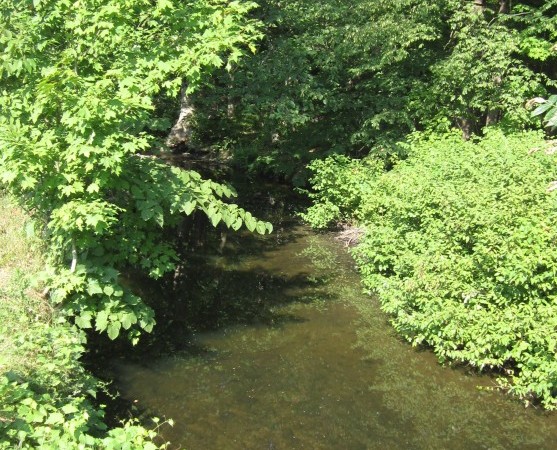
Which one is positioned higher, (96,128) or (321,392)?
(96,128)

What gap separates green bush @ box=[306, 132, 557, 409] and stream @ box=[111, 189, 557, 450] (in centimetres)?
47

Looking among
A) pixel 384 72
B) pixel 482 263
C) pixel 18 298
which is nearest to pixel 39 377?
pixel 18 298

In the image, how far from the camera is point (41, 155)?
5.77 meters

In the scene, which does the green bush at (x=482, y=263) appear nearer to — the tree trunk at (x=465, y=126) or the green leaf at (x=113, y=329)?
the green leaf at (x=113, y=329)

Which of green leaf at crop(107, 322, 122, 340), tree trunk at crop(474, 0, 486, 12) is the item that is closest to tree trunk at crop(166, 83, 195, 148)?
tree trunk at crop(474, 0, 486, 12)

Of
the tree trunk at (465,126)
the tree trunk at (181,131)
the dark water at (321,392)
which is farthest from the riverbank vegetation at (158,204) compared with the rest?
the tree trunk at (181,131)

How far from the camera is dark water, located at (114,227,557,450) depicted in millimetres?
6578

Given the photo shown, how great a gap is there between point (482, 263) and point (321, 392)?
3.20 metres

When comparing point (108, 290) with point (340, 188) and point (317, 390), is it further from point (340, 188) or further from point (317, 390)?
point (340, 188)

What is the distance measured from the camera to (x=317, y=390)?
24.8ft

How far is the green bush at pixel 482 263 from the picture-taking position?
7277 millimetres

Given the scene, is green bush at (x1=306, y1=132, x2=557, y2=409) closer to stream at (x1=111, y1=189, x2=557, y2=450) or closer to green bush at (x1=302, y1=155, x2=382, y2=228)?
stream at (x1=111, y1=189, x2=557, y2=450)

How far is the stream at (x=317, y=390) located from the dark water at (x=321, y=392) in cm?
2

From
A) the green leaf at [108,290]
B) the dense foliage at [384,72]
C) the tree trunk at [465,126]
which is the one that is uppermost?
the dense foliage at [384,72]
